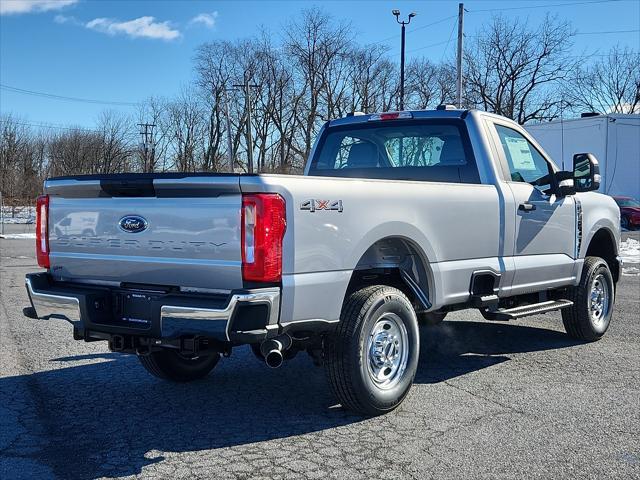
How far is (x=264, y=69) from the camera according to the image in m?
54.8

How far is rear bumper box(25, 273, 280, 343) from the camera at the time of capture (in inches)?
149

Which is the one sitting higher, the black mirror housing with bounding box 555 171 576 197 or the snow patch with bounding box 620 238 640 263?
the black mirror housing with bounding box 555 171 576 197

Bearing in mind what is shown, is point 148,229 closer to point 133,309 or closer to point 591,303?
point 133,309

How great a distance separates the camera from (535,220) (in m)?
6.25

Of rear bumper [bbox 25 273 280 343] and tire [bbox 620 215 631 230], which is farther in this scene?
tire [bbox 620 215 631 230]

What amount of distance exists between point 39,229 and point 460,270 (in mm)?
3039

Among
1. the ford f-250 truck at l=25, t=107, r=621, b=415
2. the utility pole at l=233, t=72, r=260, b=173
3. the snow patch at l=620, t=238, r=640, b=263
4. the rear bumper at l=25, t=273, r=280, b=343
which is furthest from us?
the utility pole at l=233, t=72, r=260, b=173

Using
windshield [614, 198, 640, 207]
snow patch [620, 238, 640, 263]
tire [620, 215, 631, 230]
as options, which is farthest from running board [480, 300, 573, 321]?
windshield [614, 198, 640, 207]

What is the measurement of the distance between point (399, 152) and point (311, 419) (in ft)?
9.13

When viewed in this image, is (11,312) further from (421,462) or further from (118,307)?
(421,462)

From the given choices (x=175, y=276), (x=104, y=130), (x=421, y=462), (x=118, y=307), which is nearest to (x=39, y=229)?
(x=118, y=307)

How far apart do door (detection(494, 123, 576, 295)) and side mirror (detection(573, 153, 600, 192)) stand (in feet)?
0.63

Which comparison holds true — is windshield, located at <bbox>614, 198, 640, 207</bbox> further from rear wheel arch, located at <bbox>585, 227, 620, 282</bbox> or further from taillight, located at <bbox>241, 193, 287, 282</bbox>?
taillight, located at <bbox>241, 193, 287, 282</bbox>

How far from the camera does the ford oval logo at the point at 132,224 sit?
A: 4234 millimetres
